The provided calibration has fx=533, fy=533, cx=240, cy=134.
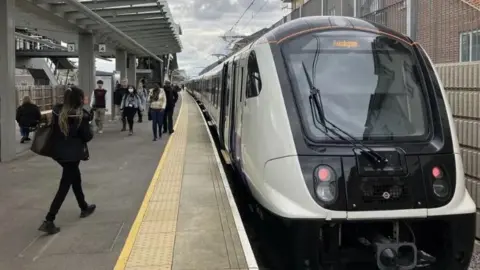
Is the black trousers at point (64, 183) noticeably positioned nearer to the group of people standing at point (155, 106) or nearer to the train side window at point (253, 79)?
the train side window at point (253, 79)

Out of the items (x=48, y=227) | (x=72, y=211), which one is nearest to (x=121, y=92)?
(x=72, y=211)

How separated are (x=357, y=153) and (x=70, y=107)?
3326 millimetres

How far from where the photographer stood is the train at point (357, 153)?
177 inches

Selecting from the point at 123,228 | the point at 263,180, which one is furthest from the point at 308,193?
the point at 123,228

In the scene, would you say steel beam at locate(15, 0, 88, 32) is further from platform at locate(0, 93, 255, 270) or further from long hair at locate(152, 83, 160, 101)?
platform at locate(0, 93, 255, 270)

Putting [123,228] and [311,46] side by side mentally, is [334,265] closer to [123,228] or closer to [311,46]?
[311,46]

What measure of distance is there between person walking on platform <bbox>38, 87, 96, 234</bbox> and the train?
2.04 metres

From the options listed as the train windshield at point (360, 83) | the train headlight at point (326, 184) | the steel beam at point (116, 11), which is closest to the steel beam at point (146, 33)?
the steel beam at point (116, 11)

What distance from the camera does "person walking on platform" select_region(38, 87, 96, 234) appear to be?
5988mm

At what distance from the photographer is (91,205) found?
22.6 feet

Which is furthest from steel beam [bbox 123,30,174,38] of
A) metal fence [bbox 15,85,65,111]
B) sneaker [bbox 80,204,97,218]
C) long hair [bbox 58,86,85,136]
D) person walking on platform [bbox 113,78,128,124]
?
long hair [bbox 58,86,85,136]

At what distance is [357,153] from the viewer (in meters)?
4.65

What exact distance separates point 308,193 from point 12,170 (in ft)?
23.9

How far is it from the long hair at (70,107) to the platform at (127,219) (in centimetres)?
123
